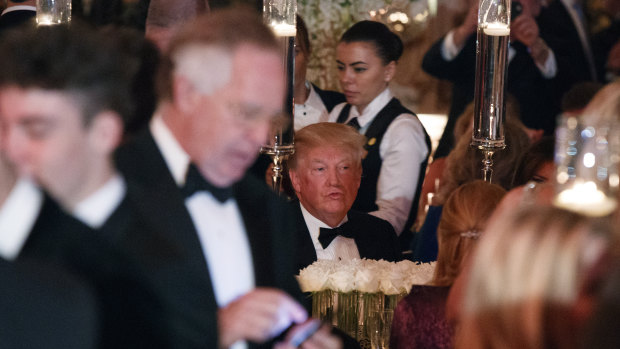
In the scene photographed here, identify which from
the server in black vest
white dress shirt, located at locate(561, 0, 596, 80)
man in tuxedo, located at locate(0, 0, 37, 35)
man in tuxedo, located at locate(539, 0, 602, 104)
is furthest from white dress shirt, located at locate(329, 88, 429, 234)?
white dress shirt, located at locate(561, 0, 596, 80)

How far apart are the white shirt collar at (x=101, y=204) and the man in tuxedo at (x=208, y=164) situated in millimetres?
25

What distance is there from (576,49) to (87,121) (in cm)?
457

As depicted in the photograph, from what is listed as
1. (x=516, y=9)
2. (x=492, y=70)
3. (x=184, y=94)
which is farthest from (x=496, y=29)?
(x=516, y=9)

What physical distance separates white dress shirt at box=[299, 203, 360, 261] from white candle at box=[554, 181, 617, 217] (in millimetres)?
1341

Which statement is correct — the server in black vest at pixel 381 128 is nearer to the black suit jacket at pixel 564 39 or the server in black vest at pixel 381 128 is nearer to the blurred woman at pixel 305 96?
the blurred woman at pixel 305 96

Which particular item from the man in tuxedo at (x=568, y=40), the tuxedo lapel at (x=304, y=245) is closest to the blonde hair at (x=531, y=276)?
the tuxedo lapel at (x=304, y=245)

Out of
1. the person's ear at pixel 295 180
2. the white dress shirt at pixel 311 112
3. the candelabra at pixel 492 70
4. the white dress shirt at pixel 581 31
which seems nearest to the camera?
the candelabra at pixel 492 70

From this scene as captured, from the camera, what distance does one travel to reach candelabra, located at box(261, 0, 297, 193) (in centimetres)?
205

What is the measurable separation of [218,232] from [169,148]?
16cm

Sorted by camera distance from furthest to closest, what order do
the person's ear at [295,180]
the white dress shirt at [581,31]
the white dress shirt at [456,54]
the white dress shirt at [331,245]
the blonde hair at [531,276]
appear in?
1. the white dress shirt at [581,31]
2. the white dress shirt at [456,54]
3. the person's ear at [295,180]
4. the white dress shirt at [331,245]
5. the blonde hair at [531,276]

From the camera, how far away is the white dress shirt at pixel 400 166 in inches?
127

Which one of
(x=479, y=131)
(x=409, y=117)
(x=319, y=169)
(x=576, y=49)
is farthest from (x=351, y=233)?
(x=576, y=49)

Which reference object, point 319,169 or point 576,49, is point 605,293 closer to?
point 319,169

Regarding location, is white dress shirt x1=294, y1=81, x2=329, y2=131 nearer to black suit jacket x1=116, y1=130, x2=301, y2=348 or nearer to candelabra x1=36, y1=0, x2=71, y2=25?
candelabra x1=36, y1=0, x2=71, y2=25
